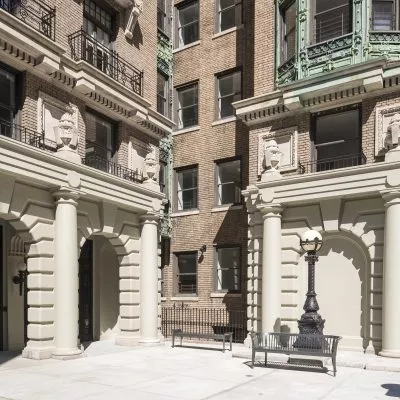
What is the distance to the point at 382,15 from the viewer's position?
15180 millimetres

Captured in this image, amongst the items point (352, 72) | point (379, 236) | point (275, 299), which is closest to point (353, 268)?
point (379, 236)

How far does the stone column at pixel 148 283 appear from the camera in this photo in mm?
16969

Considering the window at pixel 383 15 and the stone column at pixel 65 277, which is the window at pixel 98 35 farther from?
the window at pixel 383 15

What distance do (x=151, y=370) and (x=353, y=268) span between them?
282 inches

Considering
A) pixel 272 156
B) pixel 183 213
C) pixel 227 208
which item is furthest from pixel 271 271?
pixel 183 213

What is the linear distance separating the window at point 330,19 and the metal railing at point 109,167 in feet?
26.1

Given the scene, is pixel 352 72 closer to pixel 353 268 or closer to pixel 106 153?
pixel 353 268

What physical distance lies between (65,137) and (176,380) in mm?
7473

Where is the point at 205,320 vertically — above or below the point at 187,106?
below

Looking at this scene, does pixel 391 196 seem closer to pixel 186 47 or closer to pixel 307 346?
pixel 307 346

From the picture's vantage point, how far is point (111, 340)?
17891 mm

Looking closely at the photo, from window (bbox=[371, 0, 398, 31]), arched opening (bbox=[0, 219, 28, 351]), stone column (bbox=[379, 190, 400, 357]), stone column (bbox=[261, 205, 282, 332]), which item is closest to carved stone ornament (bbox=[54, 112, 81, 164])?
arched opening (bbox=[0, 219, 28, 351])

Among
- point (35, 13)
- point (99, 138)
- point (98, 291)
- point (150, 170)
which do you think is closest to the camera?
point (35, 13)

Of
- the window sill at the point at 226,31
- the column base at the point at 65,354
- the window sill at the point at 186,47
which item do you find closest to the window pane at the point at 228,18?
the window sill at the point at 226,31
